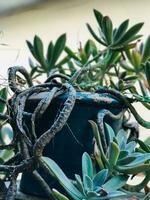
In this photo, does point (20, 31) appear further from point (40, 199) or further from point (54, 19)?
point (40, 199)

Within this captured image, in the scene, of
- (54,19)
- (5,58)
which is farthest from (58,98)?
(54,19)

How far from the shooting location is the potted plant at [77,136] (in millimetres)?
405

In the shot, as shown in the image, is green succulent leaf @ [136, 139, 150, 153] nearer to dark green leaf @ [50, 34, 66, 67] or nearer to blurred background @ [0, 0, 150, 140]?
dark green leaf @ [50, 34, 66, 67]

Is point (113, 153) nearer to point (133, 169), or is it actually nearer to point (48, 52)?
point (133, 169)

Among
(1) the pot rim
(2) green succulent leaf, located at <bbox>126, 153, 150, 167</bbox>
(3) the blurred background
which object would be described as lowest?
(2) green succulent leaf, located at <bbox>126, 153, 150, 167</bbox>

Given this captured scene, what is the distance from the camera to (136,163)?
41 centimetres

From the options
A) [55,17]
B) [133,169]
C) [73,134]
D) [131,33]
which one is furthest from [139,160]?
[55,17]

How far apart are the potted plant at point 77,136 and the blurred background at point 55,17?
1.97ft

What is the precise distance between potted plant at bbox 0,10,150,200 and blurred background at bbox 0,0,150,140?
60 cm

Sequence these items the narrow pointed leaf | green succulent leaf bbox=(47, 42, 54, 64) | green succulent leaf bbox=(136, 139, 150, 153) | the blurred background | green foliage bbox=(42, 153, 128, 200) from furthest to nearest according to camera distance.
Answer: the blurred background
green succulent leaf bbox=(47, 42, 54, 64)
the narrow pointed leaf
green succulent leaf bbox=(136, 139, 150, 153)
green foliage bbox=(42, 153, 128, 200)

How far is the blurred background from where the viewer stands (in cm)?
130

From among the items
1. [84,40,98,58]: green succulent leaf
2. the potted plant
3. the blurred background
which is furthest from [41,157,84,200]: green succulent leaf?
the blurred background

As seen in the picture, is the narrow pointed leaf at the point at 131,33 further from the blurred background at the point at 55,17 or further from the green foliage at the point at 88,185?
the blurred background at the point at 55,17

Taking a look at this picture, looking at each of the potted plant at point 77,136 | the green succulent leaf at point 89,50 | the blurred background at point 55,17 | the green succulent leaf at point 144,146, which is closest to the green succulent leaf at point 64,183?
the potted plant at point 77,136
